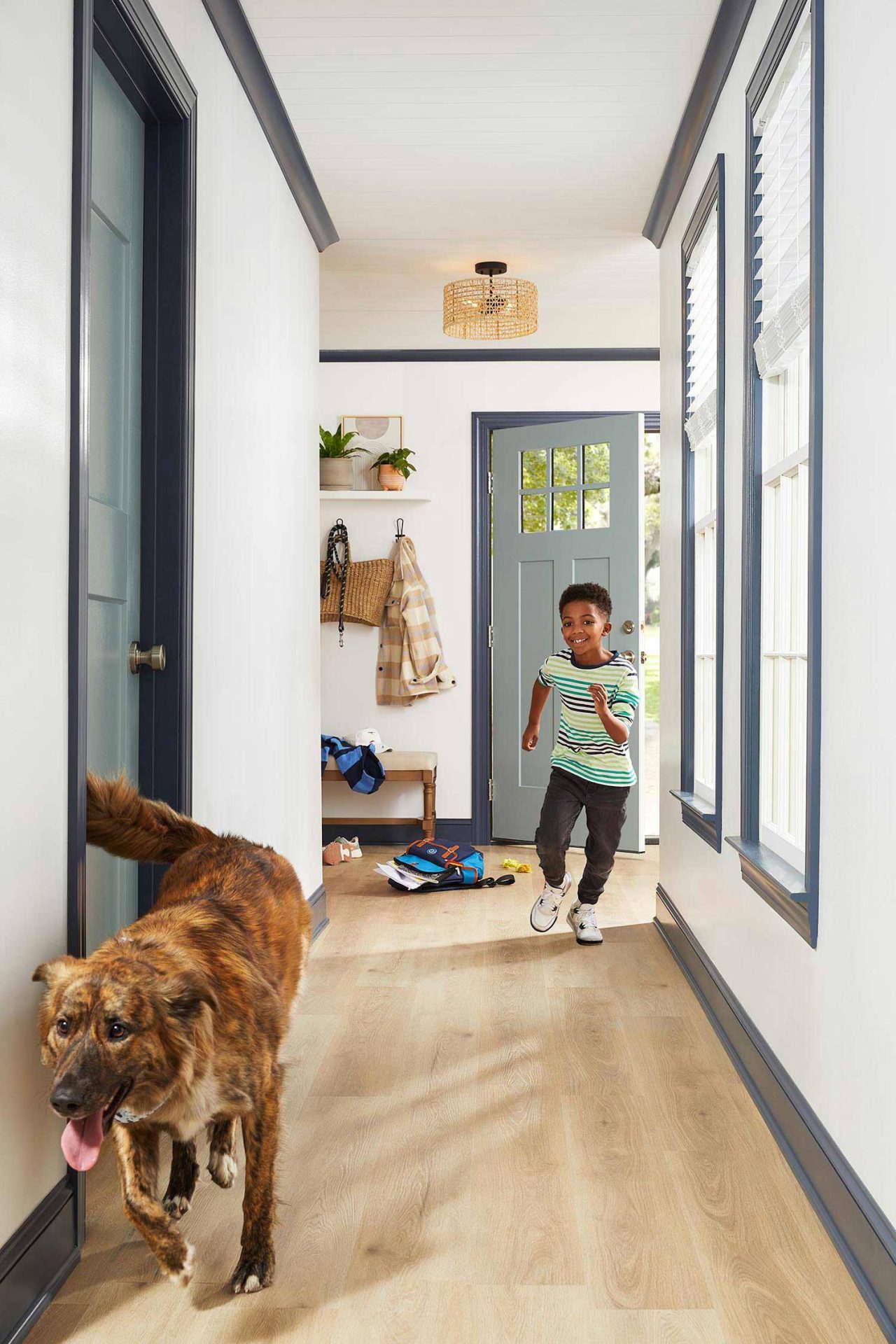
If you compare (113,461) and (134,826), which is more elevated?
(113,461)

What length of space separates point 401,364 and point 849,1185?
4667 millimetres

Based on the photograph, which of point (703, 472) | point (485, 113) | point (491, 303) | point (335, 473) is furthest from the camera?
point (335, 473)

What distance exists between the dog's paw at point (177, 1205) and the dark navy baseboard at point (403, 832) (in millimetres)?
3712

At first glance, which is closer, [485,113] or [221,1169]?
[221,1169]

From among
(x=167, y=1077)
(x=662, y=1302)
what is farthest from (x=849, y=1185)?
(x=167, y=1077)

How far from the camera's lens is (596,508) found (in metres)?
5.24

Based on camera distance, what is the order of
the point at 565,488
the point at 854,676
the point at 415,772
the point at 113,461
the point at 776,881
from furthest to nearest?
1. the point at 565,488
2. the point at 415,772
3. the point at 113,461
4. the point at 776,881
5. the point at 854,676

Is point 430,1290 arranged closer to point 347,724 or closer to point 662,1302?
point 662,1302

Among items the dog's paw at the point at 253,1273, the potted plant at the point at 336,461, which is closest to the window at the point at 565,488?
the potted plant at the point at 336,461

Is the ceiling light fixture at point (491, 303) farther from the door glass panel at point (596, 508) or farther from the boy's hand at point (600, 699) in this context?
the boy's hand at point (600, 699)

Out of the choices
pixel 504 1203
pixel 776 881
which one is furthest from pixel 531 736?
pixel 504 1203

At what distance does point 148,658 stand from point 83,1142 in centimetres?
113

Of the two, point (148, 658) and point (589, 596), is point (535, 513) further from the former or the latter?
point (148, 658)

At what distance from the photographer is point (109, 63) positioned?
214 centimetres
